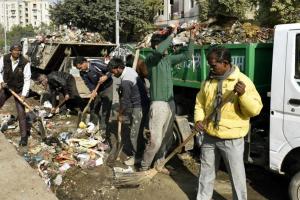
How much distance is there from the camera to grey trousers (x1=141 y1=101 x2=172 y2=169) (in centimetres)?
540

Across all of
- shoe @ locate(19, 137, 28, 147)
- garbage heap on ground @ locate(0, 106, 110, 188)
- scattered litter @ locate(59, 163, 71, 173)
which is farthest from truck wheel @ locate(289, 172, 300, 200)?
shoe @ locate(19, 137, 28, 147)

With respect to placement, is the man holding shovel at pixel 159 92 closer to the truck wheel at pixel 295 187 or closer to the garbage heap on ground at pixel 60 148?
the garbage heap on ground at pixel 60 148

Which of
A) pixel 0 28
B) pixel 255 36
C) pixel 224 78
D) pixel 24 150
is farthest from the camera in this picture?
pixel 0 28

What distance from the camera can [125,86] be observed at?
595cm

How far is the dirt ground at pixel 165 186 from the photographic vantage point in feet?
16.9

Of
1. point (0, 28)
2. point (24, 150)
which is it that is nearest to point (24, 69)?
point (24, 150)

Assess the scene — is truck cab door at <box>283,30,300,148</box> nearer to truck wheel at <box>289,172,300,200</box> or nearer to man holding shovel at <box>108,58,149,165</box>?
truck wheel at <box>289,172,300,200</box>

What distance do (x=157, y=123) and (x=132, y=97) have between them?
84 centimetres

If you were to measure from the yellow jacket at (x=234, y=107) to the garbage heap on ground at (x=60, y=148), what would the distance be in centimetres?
254

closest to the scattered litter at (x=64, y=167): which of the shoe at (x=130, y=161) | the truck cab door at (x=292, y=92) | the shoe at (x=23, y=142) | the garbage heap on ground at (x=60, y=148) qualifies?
the garbage heap on ground at (x=60, y=148)

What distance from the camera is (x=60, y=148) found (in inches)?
276

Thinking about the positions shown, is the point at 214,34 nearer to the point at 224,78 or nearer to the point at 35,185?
the point at 224,78

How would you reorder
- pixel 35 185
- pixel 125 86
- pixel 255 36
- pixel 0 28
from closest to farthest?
pixel 35 185
pixel 255 36
pixel 125 86
pixel 0 28

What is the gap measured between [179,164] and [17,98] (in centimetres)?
296
